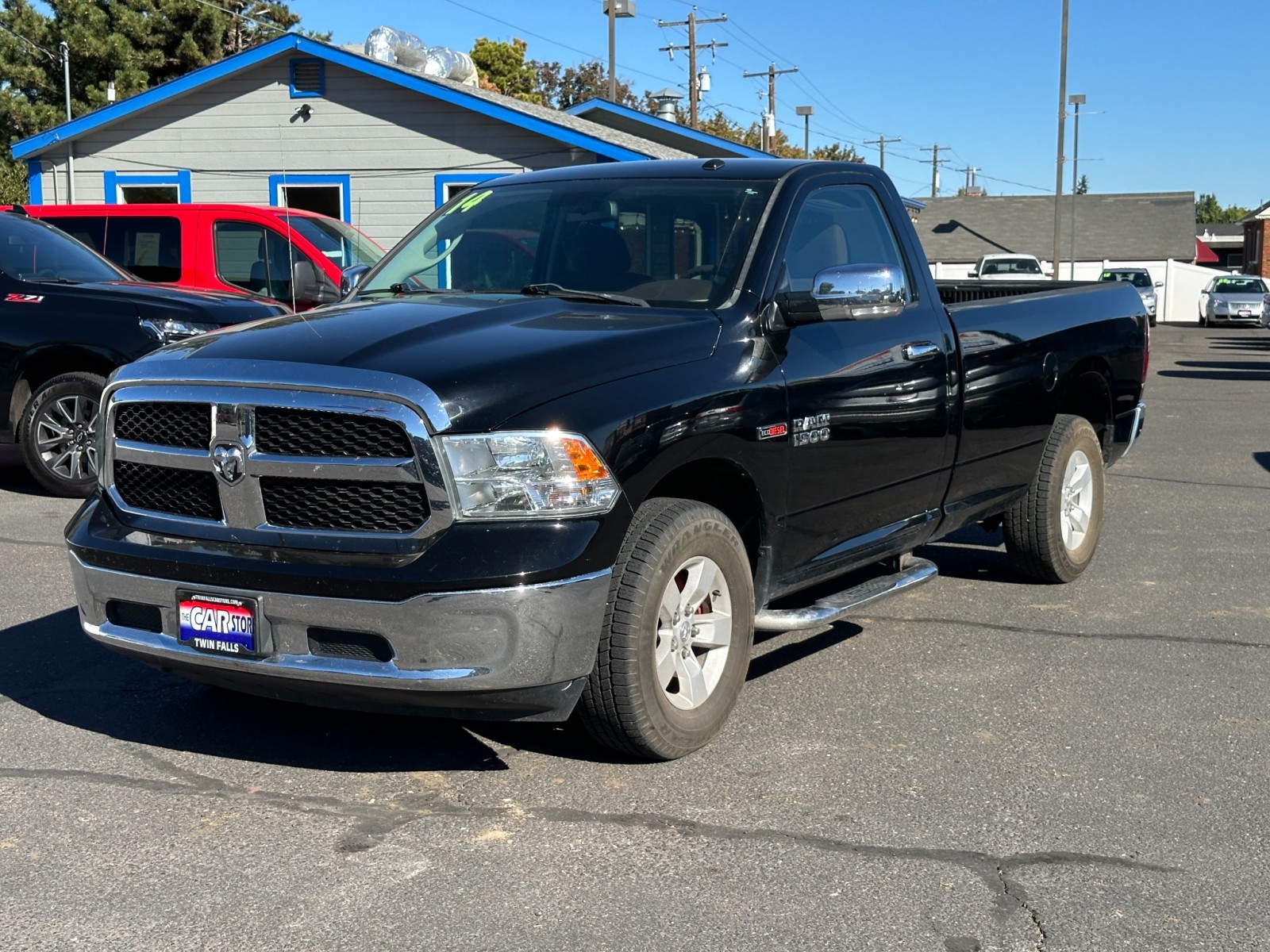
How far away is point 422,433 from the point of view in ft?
12.9

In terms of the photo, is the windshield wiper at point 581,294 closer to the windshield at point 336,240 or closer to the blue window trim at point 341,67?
the windshield at point 336,240

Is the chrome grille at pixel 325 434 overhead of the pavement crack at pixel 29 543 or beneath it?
overhead

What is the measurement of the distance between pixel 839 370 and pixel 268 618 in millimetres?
2284

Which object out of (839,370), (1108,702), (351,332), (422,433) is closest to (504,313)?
(351,332)

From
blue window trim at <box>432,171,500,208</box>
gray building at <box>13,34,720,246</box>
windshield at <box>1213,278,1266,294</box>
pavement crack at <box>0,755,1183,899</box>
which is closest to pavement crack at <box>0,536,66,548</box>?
pavement crack at <box>0,755,1183,899</box>

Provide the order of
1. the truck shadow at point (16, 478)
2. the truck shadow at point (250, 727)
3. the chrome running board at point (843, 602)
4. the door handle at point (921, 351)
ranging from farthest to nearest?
the truck shadow at point (16, 478) → the door handle at point (921, 351) → the chrome running board at point (843, 602) → the truck shadow at point (250, 727)

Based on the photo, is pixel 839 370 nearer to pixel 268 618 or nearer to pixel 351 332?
pixel 351 332

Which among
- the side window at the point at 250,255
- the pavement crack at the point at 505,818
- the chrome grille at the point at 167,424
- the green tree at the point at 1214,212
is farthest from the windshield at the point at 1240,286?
the green tree at the point at 1214,212

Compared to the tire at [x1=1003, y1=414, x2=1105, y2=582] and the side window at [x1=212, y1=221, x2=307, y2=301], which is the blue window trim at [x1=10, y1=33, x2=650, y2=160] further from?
the tire at [x1=1003, y1=414, x2=1105, y2=582]

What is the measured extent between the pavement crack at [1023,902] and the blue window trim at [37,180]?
21.2m

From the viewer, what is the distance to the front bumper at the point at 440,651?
3939 millimetres

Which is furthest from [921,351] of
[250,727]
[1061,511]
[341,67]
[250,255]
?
[341,67]

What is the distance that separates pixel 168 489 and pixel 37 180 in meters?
19.6

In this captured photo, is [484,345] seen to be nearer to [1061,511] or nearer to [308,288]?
[308,288]
